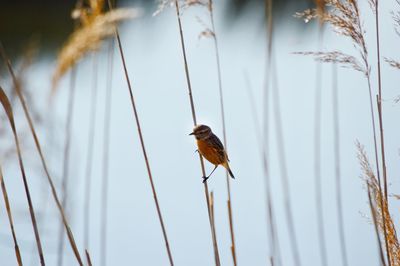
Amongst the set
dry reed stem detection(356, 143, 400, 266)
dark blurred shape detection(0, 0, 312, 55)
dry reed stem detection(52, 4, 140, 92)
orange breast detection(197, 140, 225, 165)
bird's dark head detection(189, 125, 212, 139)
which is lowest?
dry reed stem detection(356, 143, 400, 266)

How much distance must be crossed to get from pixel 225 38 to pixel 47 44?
3970 mm

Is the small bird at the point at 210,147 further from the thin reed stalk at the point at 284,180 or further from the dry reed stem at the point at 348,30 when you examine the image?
the dry reed stem at the point at 348,30

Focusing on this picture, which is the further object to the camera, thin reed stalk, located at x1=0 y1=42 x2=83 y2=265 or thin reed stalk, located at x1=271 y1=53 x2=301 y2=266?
thin reed stalk, located at x1=271 y1=53 x2=301 y2=266

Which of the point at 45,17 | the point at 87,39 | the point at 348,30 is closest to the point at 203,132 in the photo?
the point at 348,30

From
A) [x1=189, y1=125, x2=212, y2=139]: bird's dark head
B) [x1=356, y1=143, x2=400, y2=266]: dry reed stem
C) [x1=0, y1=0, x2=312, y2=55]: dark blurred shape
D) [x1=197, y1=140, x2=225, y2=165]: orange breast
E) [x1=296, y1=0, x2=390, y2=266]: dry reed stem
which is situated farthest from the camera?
[x1=0, y1=0, x2=312, y2=55]: dark blurred shape

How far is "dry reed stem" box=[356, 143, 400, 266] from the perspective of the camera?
2.37 meters

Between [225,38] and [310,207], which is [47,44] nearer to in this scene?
[225,38]

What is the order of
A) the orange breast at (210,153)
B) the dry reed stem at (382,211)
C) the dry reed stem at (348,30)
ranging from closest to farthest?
the dry reed stem at (382,211) < the dry reed stem at (348,30) < the orange breast at (210,153)

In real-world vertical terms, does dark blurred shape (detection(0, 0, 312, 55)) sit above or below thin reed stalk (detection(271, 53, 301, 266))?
above

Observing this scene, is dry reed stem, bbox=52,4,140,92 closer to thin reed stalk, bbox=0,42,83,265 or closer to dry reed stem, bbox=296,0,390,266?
thin reed stalk, bbox=0,42,83,265

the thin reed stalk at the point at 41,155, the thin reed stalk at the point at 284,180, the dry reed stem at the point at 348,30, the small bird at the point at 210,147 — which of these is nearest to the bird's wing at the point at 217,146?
the small bird at the point at 210,147

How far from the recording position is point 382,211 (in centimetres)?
244

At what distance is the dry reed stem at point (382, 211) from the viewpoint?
7.77 ft

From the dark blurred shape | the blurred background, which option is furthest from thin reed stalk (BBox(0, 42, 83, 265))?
the dark blurred shape
